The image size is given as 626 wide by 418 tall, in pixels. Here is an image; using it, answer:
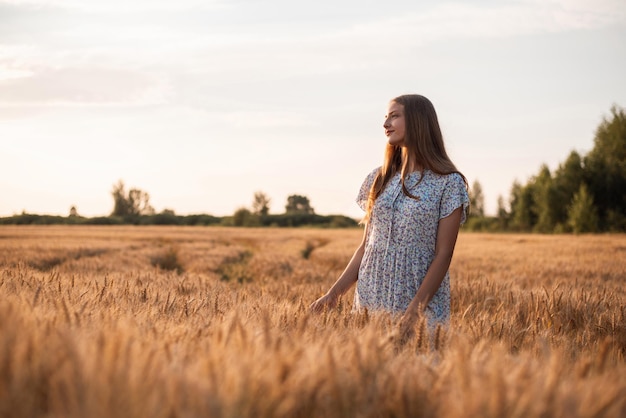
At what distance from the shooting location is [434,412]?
3.77 ft

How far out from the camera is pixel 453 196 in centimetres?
333

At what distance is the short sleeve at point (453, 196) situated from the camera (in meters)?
3.30

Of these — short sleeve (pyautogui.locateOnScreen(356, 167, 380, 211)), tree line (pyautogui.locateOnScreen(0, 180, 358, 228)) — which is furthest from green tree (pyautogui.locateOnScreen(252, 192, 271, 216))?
short sleeve (pyautogui.locateOnScreen(356, 167, 380, 211))

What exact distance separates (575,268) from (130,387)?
1229cm

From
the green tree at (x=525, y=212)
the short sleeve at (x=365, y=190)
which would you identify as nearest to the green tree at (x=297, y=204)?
the green tree at (x=525, y=212)

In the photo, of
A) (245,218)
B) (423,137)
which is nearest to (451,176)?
(423,137)

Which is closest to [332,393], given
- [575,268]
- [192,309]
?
[192,309]

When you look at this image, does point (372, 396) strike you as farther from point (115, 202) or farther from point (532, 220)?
point (115, 202)

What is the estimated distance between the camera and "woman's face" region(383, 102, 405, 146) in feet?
11.3

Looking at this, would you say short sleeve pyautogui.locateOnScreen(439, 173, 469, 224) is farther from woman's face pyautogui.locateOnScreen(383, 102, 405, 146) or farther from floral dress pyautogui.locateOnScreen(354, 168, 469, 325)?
woman's face pyautogui.locateOnScreen(383, 102, 405, 146)

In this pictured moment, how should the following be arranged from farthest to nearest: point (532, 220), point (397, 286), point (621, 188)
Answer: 1. point (532, 220)
2. point (621, 188)
3. point (397, 286)

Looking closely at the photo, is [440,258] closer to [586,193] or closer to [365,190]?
[365,190]

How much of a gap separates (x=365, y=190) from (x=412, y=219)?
672 millimetres

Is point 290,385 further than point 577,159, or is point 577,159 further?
point 577,159
